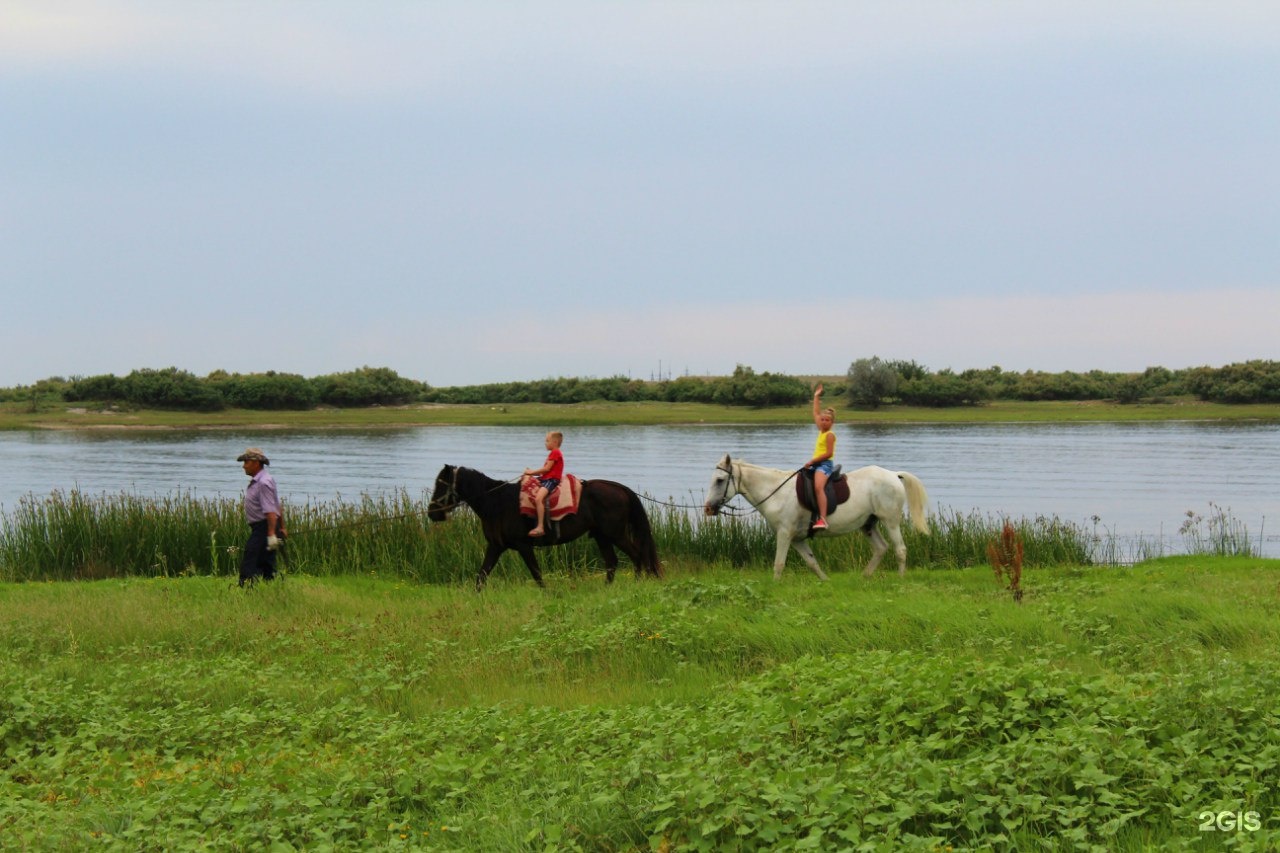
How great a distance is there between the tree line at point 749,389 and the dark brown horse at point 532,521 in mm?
65805

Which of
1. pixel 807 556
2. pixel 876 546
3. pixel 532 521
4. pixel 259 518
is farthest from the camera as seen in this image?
pixel 876 546

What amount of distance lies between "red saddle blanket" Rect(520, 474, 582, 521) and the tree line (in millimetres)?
66535

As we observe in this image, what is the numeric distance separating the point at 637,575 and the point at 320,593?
409cm

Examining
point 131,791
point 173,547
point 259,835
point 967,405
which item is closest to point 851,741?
point 259,835

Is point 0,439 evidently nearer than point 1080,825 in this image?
No

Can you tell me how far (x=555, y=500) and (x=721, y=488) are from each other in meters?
2.17

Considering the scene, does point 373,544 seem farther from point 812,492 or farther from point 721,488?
point 812,492

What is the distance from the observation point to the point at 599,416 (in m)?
82.2

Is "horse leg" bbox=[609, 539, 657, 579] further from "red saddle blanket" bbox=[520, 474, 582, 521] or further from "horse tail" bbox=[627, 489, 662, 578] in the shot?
"red saddle blanket" bbox=[520, 474, 582, 521]

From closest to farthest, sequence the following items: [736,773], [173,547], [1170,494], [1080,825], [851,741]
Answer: [1080,825] < [736,773] < [851,741] < [173,547] < [1170,494]

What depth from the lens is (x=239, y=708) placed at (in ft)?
25.6

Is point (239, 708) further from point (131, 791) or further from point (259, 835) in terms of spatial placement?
point (259, 835)

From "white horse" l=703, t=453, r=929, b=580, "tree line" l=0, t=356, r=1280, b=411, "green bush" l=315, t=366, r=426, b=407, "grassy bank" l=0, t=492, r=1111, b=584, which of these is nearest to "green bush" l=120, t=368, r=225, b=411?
"tree line" l=0, t=356, r=1280, b=411

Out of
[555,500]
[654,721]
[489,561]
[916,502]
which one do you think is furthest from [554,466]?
[654,721]
